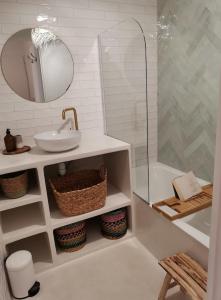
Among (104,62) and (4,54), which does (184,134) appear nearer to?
(104,62)

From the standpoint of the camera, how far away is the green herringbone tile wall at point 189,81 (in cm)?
193

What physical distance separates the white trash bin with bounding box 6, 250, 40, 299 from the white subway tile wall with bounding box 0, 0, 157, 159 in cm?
98

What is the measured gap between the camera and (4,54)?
5.90 ft

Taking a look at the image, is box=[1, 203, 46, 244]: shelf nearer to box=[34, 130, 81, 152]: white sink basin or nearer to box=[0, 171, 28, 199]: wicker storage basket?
box=[0, 171, 28, 199]: wicker storage basket

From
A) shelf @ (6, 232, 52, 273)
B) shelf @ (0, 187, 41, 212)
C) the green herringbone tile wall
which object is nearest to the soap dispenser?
shelf @ (0, 187, 41, 212)

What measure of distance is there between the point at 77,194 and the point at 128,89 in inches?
40.2

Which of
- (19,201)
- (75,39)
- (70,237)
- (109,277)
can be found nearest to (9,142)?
(19,201)

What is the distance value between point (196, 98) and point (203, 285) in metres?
1.55

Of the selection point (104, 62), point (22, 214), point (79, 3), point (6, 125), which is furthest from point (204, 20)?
point (22, 214)

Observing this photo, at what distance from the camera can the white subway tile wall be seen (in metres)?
1.82

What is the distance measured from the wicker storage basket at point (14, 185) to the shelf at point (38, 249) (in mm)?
441

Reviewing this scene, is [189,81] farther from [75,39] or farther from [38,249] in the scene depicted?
[38,249]

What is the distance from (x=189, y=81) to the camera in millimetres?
2150

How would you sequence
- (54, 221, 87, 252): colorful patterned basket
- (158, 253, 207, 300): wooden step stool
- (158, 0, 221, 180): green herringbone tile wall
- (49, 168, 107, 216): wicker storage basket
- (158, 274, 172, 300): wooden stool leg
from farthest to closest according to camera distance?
(158, 0, 221, 180): green herringbone tile wall, (54, 221, 87, 252): colorful patterned basket, (49, 168, 107, 216): wicker storage basket, (158, 274, 172, 300): wooden stool leg, (158, 253, 207, 300): wooden step stool
